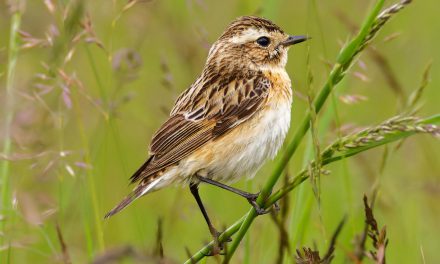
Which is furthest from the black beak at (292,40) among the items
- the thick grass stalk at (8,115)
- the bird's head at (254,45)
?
the thick grass stalk at (8,115)

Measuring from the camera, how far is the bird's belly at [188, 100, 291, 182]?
4875 mm

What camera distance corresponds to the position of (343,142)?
3119 mm

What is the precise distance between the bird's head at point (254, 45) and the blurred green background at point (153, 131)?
16 cm

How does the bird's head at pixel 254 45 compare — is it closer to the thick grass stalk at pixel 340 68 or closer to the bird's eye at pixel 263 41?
the bird's eye at pixel 263 41

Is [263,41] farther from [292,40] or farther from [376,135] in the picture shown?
[376,135]

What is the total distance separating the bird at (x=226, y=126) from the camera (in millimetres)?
4863

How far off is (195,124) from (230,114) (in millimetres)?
211

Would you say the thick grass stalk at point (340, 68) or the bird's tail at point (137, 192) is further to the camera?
the bird's tail at point (137, 192)

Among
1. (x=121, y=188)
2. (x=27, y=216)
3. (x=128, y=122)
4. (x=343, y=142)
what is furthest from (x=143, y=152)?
(x=343, y=142)

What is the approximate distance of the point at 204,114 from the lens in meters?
5.11

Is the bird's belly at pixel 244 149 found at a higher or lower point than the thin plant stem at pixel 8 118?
lower

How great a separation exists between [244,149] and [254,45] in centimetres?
90

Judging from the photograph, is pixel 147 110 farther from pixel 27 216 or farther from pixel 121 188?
pixel 27 216

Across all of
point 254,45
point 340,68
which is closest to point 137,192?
point 254,45
